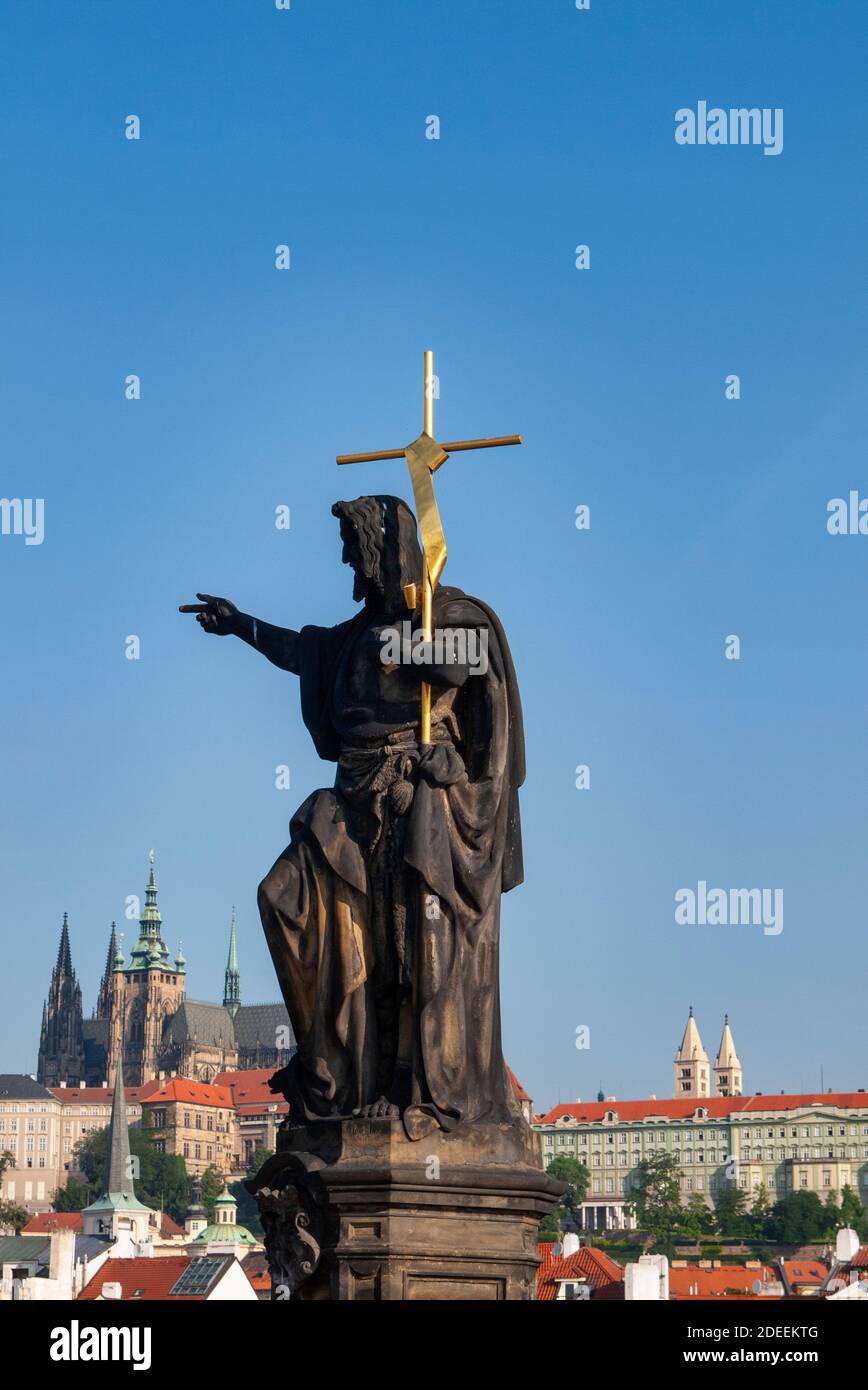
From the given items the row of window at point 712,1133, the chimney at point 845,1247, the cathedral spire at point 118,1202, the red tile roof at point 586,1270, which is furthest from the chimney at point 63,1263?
the row of window at point 712,1133

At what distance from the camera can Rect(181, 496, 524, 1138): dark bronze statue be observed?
8.69 metres

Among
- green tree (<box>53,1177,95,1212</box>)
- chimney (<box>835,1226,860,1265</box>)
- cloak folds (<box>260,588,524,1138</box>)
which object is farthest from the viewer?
green tree (<box>53,1177,95,1212</box>)

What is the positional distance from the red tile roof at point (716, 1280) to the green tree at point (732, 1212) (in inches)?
2401

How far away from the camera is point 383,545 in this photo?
30.7ft

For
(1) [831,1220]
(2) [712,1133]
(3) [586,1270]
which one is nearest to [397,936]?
(3) [586,1270]

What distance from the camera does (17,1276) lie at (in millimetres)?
110000

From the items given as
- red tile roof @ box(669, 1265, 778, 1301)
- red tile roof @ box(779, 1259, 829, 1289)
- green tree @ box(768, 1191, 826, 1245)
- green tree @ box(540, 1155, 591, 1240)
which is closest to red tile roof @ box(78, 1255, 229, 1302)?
red tile roof @ box(669, 1265, 778, 1301)

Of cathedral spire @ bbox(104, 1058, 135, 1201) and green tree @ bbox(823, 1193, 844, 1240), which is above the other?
cathedral spire @ bbox(104, 1058, 135, 1201)

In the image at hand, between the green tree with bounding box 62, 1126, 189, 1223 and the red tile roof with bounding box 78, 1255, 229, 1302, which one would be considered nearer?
the red tile roof with bounding box 78, 1255, 229, 1302

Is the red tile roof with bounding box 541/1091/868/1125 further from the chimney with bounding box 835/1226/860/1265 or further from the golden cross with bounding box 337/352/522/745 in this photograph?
the golden cross with bounding box 337/352/522/745

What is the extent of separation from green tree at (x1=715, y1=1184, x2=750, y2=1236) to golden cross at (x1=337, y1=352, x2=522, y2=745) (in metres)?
161

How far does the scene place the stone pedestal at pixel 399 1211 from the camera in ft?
27.5

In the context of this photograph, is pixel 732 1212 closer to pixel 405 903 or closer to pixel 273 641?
pixel 273 641
